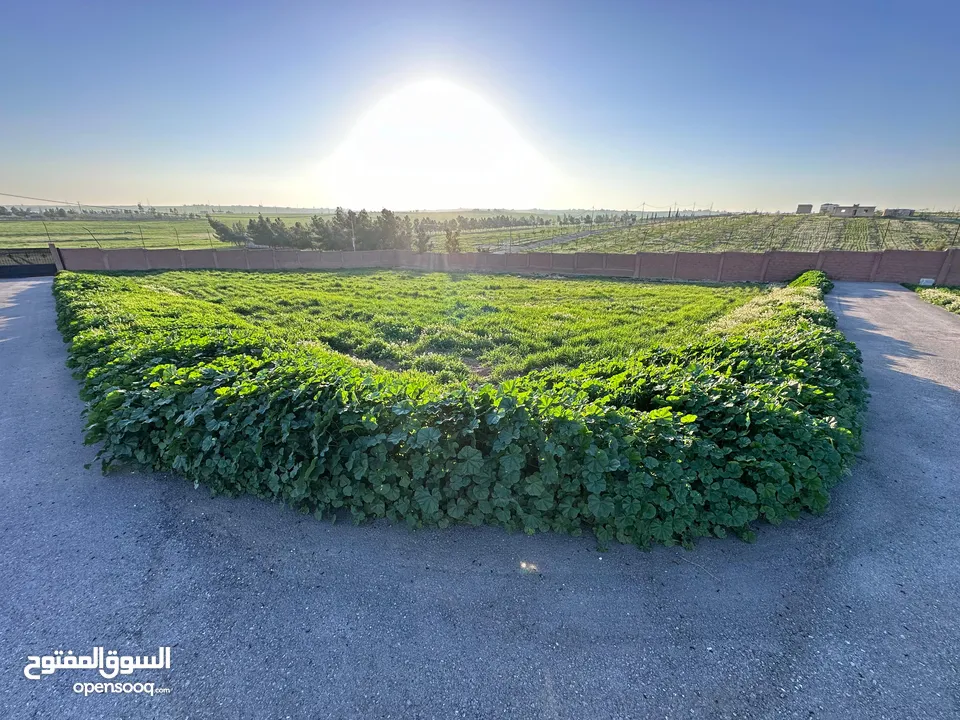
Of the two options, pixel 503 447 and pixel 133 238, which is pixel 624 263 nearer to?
pixel 503 447

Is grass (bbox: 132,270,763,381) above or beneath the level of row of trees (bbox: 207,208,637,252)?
beneath

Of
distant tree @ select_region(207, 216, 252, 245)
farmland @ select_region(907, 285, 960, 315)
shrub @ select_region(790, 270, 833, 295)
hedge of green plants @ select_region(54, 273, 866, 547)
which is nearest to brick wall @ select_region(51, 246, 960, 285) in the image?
shrub @ select_region(790, 270, 833, 295)

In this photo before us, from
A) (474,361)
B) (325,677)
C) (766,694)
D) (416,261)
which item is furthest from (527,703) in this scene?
(416,261)

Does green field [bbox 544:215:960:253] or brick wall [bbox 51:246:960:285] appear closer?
brick wall [bbox 51:246:960:285]

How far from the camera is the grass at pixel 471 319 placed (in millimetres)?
7133

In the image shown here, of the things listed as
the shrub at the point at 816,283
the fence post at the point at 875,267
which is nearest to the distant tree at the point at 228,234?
the shrub at the point at 816,283

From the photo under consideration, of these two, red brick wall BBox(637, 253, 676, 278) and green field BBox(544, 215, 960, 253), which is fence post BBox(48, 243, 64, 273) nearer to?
red brick wall BBox(637, 253, 676, 278)

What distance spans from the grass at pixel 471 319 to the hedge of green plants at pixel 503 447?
3176 mm

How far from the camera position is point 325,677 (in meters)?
1.96

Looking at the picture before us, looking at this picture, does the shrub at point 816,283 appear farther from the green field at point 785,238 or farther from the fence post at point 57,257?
the fence post at point 57,257

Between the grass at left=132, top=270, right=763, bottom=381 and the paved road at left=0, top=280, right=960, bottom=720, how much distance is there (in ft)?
12.2

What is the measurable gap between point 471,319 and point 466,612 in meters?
7.90

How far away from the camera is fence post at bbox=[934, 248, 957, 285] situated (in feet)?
54.2

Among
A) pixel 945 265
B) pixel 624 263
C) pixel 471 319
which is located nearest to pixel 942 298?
pixel 945 265
